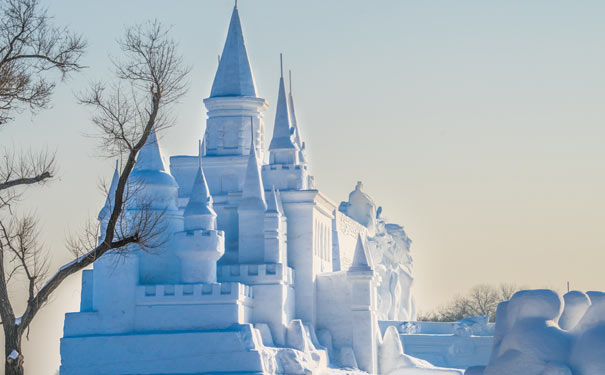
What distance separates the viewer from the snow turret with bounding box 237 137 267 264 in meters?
49.4

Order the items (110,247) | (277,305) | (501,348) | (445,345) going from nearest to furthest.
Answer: (110,247) → (501,348) → (277,305) → (445,345)

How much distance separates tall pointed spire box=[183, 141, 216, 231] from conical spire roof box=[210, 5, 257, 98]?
307 inches

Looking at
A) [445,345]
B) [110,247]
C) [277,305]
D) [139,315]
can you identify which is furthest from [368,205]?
[110,247]

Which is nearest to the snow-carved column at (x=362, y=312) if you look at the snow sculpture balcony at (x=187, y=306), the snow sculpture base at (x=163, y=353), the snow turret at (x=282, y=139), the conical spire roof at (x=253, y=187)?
the conical spire roof at (x=253, y=187)

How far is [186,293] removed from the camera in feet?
149

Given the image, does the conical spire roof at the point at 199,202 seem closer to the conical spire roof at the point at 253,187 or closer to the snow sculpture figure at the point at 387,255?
the conical spire roof at the point at 253,187

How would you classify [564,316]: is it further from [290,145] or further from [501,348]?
[290,145]

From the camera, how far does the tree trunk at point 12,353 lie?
650 inches

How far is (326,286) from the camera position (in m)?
52.4

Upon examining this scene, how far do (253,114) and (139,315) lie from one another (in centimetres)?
1271

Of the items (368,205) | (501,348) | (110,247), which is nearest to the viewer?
(110,247)

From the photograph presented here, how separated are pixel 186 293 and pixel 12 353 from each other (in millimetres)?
28976

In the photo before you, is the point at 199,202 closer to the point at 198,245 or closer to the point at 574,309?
the point at 198,245

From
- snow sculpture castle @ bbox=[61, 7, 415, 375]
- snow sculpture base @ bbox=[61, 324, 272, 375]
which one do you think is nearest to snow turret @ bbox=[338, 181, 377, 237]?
snow sculpture castle @ bbox=[61, 7, 415, 375]
